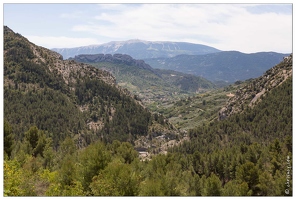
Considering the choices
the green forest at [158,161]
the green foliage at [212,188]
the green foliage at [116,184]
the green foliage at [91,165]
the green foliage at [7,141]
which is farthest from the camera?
the green foliage at [7,141]

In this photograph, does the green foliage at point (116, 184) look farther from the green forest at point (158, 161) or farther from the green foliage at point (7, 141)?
the green foliage at point (7, 141)

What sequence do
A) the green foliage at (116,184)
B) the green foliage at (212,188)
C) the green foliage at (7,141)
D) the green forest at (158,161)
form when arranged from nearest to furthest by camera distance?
the green foliage at (116,184), the green forest at (158,161), the green foliage at (212,188), the green foliage at (7,141)

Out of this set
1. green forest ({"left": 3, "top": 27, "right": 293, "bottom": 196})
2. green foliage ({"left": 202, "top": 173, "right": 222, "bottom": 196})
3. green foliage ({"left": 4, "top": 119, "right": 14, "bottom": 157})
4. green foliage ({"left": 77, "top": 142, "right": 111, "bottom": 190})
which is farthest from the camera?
green foliage ({"left": 4, "top": 119, "right": 14, "bottom": 157})

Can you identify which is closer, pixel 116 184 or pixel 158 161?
pixel 116 184

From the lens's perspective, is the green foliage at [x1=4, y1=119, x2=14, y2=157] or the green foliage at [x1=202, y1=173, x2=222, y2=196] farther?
the green foliage at [x1=4, y1=119, x2=14, y2=157]

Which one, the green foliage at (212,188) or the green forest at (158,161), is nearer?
the green forest at (158,161)

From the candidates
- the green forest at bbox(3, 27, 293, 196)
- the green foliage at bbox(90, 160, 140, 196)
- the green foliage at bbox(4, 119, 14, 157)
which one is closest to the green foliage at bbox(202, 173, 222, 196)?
the green forest at bbox(3, 27, 293, 196)

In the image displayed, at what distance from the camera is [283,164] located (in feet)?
284

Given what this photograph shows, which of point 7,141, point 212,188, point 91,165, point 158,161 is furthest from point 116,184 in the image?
point 7,141

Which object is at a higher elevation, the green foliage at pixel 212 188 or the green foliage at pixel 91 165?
the green foliage at pixel 91 165

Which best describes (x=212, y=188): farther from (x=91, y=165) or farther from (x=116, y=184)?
(x=91, y=165)

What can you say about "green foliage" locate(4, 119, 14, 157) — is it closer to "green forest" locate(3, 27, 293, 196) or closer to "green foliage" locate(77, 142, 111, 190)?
"green forest" locate(3, 27, 293, 196)

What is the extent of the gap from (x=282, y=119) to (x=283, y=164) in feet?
238

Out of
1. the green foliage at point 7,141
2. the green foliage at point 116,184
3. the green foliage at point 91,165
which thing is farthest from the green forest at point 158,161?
the green foliage at point 7,141
